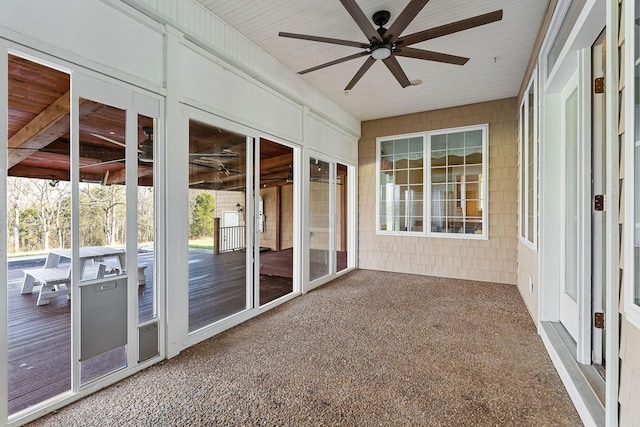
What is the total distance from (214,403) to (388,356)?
59.2 inches

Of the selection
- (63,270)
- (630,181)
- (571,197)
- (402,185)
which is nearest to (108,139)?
(630,181)

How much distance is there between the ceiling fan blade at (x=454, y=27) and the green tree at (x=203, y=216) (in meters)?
2.48

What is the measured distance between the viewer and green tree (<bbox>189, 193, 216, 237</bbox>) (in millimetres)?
2994

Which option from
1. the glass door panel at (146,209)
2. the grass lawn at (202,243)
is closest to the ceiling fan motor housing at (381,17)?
the glass door panel at (146,209)

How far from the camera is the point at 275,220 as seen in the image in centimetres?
1085

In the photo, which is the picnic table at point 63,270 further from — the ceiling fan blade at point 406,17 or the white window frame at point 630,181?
the white window frame at point 630,181

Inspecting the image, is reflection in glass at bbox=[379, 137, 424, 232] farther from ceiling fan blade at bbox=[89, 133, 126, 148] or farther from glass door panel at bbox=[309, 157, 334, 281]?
ceiling fan blade at bbox=[89, 133, 126, 148]

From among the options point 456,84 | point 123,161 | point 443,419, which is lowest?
point 443,419

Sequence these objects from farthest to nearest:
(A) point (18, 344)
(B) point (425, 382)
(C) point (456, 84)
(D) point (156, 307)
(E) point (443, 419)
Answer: (C) point (456, 84), (A) point (18, 344), (D) point (156, 307), (B) point (425, 382), (E) point (443, 419)

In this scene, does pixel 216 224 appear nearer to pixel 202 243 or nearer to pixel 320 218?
pixel 202 243

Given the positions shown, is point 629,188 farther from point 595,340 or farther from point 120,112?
point 120,112

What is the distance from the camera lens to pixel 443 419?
186cm

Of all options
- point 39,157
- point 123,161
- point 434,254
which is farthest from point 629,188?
point 39,157

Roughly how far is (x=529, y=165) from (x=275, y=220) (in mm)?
8297
